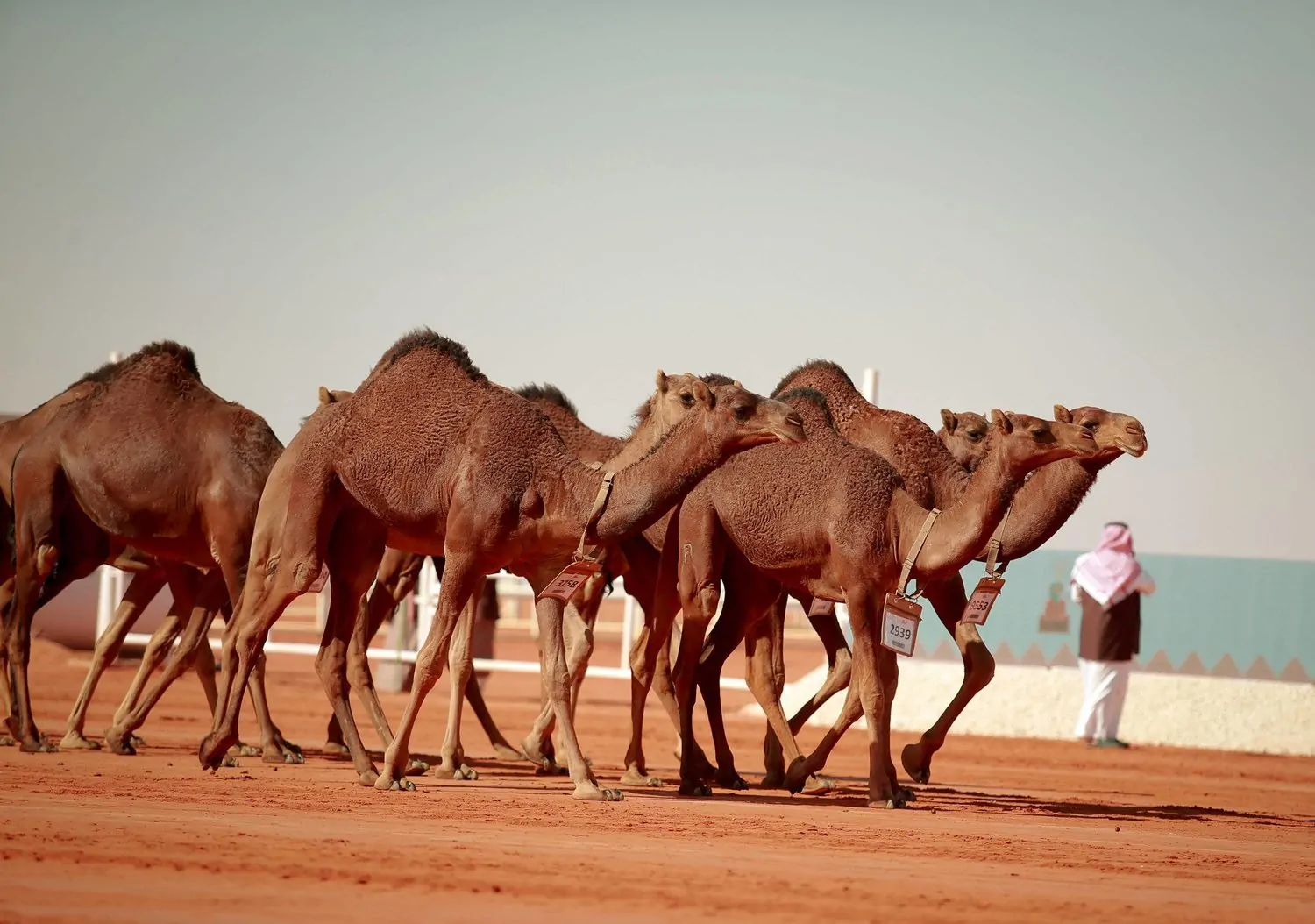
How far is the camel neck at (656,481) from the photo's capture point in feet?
33.6

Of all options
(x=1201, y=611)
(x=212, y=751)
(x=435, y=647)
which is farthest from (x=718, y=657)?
(x=1201, y=611)

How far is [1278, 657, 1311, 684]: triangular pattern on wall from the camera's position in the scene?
2281 cm

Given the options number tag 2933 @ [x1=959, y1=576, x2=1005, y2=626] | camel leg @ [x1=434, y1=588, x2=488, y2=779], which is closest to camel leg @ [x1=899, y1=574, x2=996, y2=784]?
number tag 2933 @ [x1=959, y1=576, x2=1005, y2=626]

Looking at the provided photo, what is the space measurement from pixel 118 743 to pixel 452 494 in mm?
4089

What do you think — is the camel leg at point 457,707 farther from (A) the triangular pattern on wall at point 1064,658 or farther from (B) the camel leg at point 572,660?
(A) the triangular pattern on wall at point 1064,658

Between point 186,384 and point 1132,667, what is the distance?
14.8 m

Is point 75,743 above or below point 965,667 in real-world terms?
below

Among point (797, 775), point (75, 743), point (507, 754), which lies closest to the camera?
point (797, 775)

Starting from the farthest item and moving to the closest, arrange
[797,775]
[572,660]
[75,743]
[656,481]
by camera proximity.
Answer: [75,743]
[572,660]
[797,775]
[656,481]

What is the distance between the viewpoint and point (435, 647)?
10750 millimetres

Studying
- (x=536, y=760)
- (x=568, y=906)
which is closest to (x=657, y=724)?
(x=536, y=760)

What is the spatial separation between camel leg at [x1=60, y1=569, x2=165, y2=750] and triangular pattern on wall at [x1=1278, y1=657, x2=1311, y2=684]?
14874 millimetres

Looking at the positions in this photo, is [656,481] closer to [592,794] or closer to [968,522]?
[592,794]

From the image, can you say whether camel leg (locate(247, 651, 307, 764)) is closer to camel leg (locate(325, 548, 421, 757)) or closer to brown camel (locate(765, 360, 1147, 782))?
camel leg (locate(325, 548, 421, 757))
